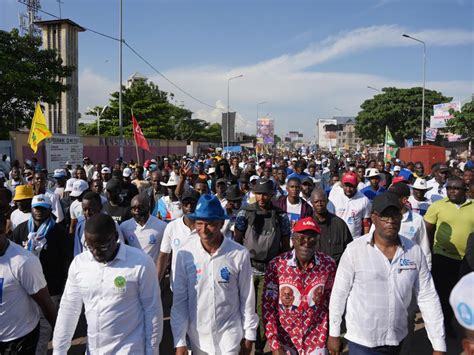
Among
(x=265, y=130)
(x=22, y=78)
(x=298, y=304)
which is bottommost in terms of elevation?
(x=298, y=304)

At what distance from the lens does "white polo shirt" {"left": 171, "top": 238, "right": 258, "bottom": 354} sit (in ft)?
9.64

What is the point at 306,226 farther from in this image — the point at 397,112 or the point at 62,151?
the point at 397,112

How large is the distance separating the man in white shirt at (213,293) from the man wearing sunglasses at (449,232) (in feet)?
9.94

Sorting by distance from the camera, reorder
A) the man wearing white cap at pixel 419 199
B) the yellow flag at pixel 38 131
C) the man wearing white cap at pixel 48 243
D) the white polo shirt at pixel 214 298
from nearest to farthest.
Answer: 1. the white polo shirt at pixel 214 298
2. the man wearing white cap at pixel 48 243
3. the man wearing white cap at pixel 419 199
4. the yellow flag at pixel 38 131

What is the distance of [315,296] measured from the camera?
299 cm

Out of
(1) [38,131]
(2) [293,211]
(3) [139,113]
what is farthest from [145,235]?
(3) [139,113]

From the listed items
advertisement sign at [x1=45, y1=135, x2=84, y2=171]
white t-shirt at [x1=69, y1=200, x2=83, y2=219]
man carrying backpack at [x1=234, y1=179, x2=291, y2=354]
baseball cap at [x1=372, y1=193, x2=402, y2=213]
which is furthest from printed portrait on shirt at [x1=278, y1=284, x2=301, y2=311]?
advertisement sign at [x1=45, y1=135, x2=84, y2=171]

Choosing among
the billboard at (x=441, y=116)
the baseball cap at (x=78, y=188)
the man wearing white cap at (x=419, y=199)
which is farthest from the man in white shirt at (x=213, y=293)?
the billboard at (x=441, y=116)

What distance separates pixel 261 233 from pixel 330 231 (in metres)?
0.85

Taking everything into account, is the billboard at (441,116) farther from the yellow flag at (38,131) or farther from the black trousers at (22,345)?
the black trousers at (22,345)

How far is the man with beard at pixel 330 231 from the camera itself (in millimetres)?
4570

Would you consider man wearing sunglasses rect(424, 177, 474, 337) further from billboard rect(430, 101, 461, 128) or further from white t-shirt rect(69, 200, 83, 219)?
billboard rect(430, 101, 461, 128)

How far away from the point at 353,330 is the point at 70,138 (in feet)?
59.6

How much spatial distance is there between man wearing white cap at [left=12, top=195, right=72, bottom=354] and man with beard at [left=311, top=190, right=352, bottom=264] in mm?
2634
